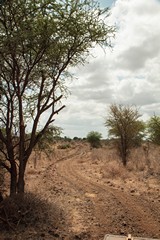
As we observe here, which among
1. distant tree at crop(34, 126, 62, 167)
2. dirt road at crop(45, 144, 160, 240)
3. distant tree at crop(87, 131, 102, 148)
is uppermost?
distant tree at crop(87, 131, 102, 148)

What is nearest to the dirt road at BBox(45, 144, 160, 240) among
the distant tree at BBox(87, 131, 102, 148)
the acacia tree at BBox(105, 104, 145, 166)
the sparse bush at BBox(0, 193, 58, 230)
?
the sparse bush at BBox(0, 193, 58, 230)

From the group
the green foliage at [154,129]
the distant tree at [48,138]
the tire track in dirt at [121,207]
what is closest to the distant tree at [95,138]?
the green foliage at [154,129]

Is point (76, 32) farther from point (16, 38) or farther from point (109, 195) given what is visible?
point (109, 195)

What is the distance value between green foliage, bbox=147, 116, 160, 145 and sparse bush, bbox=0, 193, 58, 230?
60.6 ft

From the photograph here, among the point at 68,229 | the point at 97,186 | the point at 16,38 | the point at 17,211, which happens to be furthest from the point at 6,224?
the point at 97,186

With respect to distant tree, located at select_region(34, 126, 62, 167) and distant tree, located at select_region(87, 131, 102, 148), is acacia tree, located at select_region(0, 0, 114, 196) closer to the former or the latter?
distant tree, located at select_region(34, 126, 62, 167)

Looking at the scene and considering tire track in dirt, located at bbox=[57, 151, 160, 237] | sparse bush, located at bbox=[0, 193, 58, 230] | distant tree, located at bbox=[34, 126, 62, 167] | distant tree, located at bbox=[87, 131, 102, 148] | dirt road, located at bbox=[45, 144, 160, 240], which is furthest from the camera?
distant tree, located at bbox=[87, 131, 102, 148]

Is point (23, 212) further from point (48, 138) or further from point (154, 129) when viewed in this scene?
point (154, 129)

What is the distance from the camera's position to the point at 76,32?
10094mm

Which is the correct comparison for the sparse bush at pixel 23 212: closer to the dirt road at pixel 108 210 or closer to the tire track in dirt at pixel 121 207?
the dirt road at pixel 108 210

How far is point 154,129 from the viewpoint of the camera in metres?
27.4

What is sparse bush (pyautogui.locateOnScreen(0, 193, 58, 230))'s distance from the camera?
8.16 m

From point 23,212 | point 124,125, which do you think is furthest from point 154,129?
point 23,212

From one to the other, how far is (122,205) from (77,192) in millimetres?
3011
